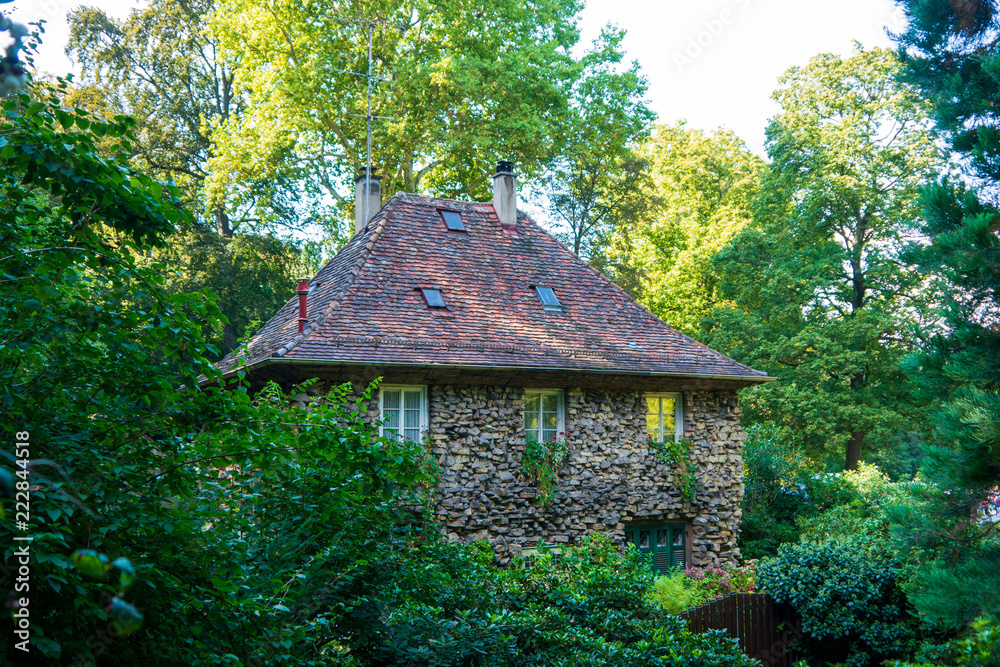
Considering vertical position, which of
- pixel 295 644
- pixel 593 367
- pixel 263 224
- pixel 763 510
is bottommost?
pixel 763 510

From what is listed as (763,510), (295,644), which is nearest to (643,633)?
(295,644)

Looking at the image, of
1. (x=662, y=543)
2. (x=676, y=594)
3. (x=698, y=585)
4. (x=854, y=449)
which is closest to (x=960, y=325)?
(x=676, y=594)

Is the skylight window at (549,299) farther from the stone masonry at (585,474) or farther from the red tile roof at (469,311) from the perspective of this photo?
the stone masonry at (585,474)

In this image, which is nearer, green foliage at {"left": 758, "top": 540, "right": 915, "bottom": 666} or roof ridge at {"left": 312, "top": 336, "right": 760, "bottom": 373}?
green foliage at {"left": 758, "top": 540, "right": 915, "bottom": 666}

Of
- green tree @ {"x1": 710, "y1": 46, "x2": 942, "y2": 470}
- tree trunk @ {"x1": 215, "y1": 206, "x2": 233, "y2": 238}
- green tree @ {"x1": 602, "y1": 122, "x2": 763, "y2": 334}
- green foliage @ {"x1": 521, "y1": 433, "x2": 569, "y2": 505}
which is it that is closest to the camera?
green foliage @ {"x1": 521, "y1": 433, "x2": 569, "y2": 505}

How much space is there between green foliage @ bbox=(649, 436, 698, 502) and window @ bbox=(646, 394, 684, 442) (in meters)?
0.17

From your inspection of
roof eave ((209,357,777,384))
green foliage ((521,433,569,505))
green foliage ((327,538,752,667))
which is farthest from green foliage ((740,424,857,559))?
green foliage ((327,538,752,667))

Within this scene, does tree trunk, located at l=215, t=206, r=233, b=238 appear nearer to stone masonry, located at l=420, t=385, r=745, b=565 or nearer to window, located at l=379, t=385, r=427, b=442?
window, located at l=379, t=385, r=427, b=442

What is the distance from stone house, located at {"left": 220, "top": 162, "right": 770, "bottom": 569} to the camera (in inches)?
498

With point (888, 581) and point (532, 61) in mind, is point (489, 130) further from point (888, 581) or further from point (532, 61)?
point (888, 581)

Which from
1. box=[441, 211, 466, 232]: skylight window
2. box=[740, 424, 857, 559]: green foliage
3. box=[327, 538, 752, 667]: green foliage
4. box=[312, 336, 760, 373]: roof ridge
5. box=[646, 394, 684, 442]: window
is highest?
box=[441, 211, 466, 232]: skylight window

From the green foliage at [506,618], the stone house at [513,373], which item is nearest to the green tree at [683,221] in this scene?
the stone house at [513,373]

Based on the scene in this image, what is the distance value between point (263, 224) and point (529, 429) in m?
14.2

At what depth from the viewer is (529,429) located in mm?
13805
